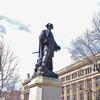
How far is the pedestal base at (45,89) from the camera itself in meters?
9.69

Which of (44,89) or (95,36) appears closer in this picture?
(44,89)

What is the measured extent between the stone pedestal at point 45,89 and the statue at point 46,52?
0.31 meters

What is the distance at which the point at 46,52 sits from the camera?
10.5 m

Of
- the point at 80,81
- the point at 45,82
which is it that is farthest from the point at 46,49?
the point at 80,81

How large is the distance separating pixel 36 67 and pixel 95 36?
11.6 m

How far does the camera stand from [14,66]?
24.9 metres

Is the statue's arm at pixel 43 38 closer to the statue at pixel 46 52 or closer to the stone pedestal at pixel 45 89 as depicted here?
the statue at pixel 46 52

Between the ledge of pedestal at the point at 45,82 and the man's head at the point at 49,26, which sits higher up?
the man's head at the point at 49,26

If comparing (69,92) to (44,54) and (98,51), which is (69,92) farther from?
(44,54)

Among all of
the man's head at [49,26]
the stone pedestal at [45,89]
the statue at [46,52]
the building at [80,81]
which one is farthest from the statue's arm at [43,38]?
the building at [80,81]

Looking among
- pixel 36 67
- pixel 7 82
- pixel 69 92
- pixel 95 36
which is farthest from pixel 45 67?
pixel 69 92

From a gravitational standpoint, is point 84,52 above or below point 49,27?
above

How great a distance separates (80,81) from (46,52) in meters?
64.3

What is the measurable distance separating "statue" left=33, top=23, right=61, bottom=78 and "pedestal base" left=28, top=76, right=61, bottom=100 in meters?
0.31
